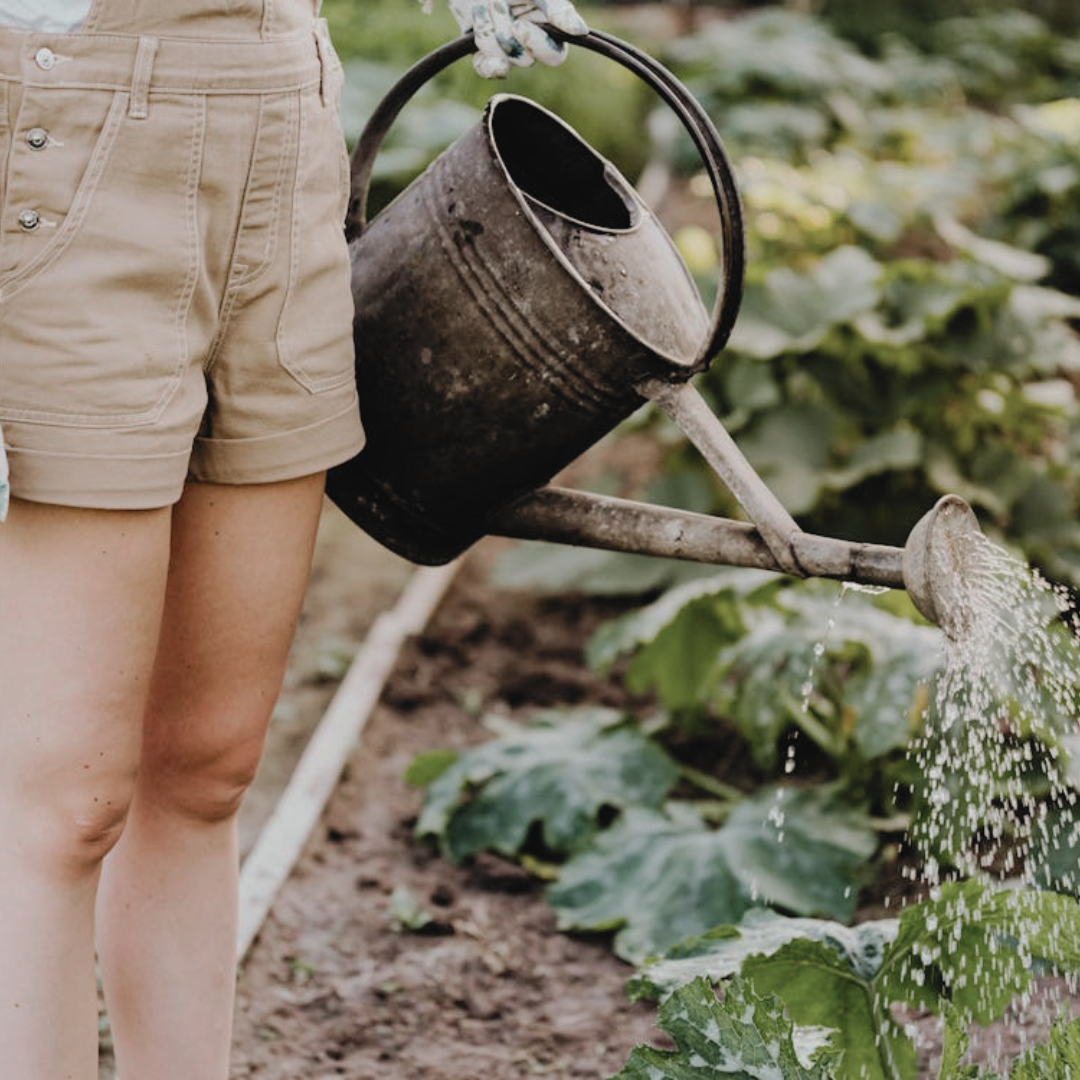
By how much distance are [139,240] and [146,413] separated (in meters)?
0.15

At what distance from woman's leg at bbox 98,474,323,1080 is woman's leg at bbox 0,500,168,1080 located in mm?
108

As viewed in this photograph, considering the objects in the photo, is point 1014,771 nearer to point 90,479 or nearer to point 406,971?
point 406,971

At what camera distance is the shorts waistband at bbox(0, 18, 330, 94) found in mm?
1450

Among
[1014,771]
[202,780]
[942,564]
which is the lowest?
[1014,771]

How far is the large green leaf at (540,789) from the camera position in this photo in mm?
2973

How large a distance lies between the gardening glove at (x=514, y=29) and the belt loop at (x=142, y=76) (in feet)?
1.33

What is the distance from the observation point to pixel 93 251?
4.88 ft

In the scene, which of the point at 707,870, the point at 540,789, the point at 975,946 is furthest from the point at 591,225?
the point at 540,789

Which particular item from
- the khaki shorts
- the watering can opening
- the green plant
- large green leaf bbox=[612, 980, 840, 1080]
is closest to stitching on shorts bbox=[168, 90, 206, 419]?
the khaki shorts

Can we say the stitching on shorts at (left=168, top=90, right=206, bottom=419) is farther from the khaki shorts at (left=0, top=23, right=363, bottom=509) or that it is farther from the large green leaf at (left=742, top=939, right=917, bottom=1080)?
the large green leaf at (left=742, top=939, right=917, bottom=1080)

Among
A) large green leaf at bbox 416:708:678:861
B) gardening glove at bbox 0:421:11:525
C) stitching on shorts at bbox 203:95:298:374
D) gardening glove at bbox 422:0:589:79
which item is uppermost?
gardening glove at bbox 422:0:589:79

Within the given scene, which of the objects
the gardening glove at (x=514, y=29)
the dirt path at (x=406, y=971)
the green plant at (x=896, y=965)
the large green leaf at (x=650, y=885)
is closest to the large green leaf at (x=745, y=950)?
the green plant at (x=896, y=965)

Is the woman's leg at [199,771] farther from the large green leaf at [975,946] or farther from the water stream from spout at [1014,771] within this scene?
the water stream from spout at [1014,771]

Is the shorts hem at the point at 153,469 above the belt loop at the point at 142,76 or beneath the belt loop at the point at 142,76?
beneath
